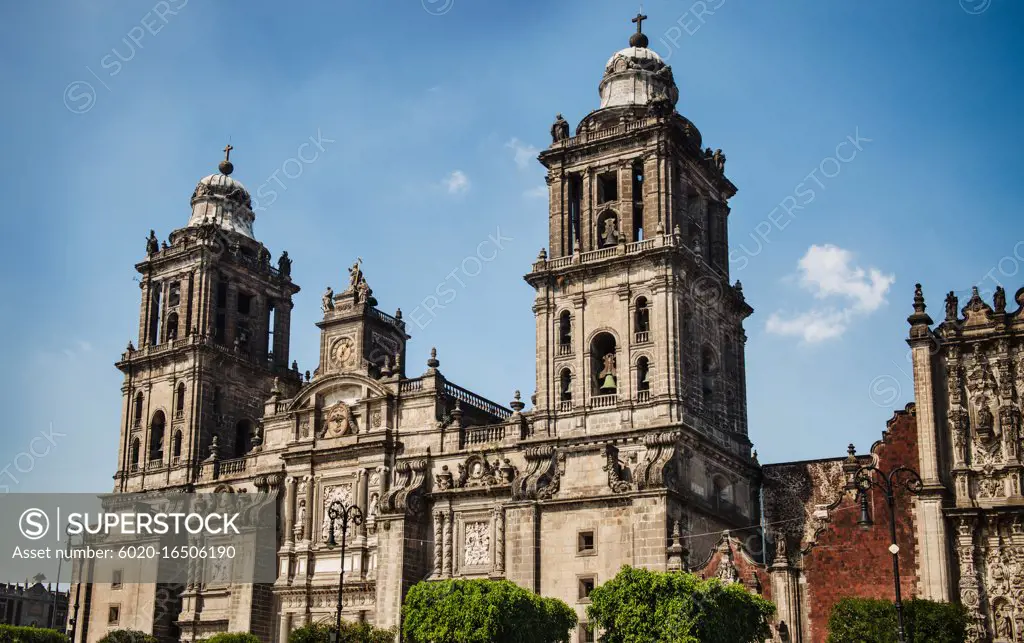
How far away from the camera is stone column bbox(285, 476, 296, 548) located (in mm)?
55562

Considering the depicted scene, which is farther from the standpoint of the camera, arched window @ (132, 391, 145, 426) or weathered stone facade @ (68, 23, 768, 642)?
arched window @ (132, 391, 145, 426)

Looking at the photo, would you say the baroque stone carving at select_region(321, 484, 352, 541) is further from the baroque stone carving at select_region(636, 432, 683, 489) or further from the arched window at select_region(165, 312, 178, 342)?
the arched window at select_region(165, 312, 178, 342)

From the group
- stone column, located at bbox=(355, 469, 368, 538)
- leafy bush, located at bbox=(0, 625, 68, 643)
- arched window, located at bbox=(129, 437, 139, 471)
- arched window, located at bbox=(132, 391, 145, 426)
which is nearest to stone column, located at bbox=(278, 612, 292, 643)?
stone column, located at bbox=(355, 469, 368, 538)

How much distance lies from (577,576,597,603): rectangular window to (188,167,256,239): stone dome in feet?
102

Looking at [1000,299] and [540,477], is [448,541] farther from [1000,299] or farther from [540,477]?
[1000,299]

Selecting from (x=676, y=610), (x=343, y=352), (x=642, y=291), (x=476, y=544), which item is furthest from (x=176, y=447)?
(x=676, y=610)

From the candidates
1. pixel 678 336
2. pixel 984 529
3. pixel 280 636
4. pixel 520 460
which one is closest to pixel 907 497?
pixel 984 529

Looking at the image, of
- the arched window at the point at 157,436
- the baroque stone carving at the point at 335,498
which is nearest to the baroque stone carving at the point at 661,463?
the baroque stone carving at the point at 335,498

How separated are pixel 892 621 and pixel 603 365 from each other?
58.4 ft

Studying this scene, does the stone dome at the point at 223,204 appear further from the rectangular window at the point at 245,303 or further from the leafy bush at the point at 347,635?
the leafy bush at the point at 347,635

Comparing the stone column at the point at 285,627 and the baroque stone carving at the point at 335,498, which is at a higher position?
the baroque stone carving at the point at 335,498

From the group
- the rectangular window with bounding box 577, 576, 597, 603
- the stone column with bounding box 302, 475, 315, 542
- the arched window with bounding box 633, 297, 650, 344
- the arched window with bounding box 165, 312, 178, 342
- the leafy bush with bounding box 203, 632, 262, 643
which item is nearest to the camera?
the rectangular window with bounding box 577, 576, 597, 603

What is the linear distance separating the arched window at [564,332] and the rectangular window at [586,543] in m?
7.48

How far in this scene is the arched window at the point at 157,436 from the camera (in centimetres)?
6375
